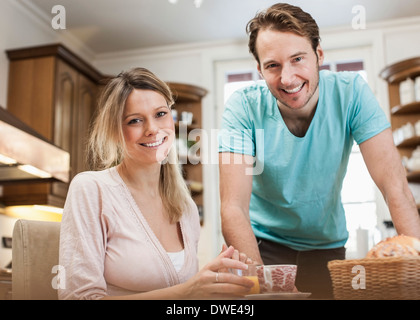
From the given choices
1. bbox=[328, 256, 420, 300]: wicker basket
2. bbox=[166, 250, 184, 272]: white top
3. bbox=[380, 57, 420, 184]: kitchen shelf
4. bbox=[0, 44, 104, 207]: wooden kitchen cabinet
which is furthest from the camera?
bbox=[380, 57, 420, 184]: kitchen shelf

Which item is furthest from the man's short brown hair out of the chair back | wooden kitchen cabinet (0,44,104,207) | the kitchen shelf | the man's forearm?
the kitchen shelf

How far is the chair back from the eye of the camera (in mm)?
709

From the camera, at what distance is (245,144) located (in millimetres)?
804

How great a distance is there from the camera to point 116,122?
2.16 feet

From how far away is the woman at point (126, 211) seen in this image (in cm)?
65

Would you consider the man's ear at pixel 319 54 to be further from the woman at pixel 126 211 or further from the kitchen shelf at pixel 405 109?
the kitchen shelf at pixel 405 109

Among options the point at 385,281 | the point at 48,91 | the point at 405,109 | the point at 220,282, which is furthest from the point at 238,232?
the point at 405,109

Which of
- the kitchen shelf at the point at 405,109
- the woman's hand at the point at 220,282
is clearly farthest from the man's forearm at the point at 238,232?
the kitchen shelf at the point at 405,109

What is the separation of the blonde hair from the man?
0.32 feet

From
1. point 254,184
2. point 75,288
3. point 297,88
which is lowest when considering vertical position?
point 75,288

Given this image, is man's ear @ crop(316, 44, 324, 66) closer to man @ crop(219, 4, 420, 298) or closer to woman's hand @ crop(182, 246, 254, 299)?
man @ crop(219, 4, 420, 298)
